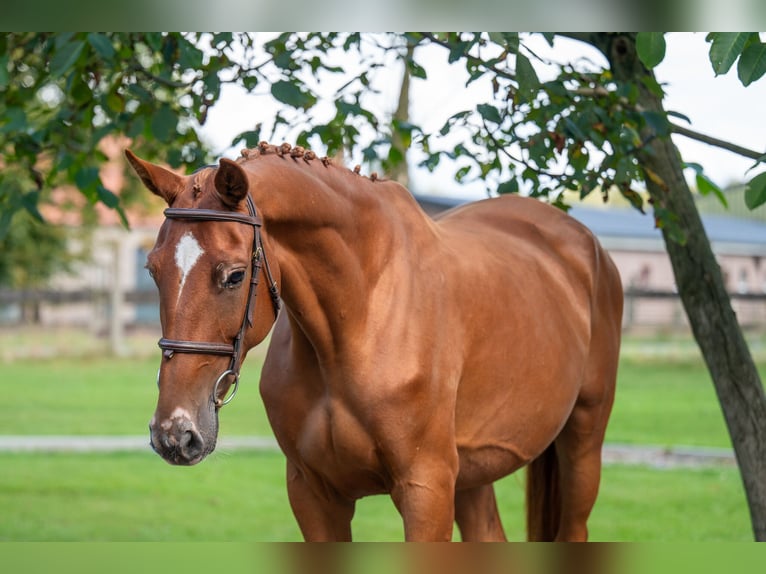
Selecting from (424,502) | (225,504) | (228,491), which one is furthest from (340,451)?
(228,491)

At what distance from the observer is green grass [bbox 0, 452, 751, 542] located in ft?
24.1

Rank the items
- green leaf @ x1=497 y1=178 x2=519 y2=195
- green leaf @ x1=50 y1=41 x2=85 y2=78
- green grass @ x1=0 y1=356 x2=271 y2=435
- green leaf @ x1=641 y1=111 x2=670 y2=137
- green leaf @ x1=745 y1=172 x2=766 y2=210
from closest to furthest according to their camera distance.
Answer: green leaf @ x1=745 y1=172 x2=766 y2=210, green leaf @ x1=50 y1=41 x2=85 y2=78, green leaf @ x1=641 y1=111 x2=670 y2=137, green leaf @ x1=497 y1=178 x2=519 y2=195, green grass @ x1=0 y1=356 x2=271 y2=435

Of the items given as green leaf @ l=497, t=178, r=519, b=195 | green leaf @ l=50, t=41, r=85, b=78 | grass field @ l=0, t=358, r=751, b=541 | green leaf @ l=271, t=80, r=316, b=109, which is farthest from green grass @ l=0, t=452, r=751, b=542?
green leaf @ l=50, t=41, r=85, b=78

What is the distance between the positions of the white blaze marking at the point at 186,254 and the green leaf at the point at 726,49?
4.47ft

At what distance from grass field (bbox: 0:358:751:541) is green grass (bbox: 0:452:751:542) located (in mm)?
11

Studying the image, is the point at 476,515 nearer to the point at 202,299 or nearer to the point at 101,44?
the point at 202,299

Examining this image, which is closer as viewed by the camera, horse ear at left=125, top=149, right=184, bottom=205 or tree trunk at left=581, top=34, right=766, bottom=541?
horse ear at left=125, top=149, right=184, bottom=205

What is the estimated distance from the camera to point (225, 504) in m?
8.68

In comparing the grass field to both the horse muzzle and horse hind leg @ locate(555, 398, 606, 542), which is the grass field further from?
the horse muzzle

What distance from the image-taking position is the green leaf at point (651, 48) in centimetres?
262

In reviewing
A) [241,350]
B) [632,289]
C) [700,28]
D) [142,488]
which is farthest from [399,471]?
[632,289]

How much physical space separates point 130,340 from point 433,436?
1847 centimetres

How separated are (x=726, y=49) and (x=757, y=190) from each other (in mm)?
470

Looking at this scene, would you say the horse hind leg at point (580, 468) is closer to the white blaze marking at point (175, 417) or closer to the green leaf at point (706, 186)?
the green leaf at point (706, 186)
